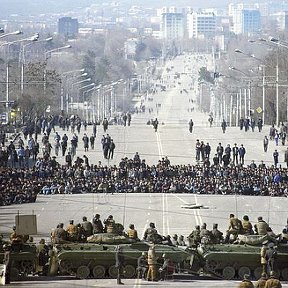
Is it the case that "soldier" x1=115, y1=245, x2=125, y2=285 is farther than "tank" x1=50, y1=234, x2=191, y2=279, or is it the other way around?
"tank" x1=50, y1=234, x2=191, y2=279

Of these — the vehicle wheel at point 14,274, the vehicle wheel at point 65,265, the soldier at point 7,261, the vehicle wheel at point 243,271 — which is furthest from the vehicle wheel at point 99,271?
the vehicle wheel at point 243,271

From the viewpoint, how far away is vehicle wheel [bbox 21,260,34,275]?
35062mm

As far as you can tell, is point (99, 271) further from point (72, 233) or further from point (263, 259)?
point (263, 259)

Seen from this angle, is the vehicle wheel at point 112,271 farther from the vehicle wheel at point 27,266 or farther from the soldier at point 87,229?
the soldier at point 87,229

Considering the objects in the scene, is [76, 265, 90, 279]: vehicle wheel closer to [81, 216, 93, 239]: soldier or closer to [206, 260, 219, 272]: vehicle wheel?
[81, 216, 93, 239]: soldier

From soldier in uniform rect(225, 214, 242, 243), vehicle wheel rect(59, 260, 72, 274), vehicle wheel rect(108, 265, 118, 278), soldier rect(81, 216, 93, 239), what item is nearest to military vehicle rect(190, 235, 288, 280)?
soldier in uniform rect(225, 214, 242, 243)

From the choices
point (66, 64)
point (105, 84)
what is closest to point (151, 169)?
point (105, 84)

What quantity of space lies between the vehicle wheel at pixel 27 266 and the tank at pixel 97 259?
2.08 feet

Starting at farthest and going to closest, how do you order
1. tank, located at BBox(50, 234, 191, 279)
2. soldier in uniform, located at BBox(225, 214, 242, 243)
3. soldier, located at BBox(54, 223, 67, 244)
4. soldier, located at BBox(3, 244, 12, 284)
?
soldier in uniform, located at BBox(225, 214, 242, 243), soldier, located at BBox(54, 223, 67, 244), tank, located at BBox(50, 234, 191, 279), soldier, located at BBox(3, 244, 12, 284)

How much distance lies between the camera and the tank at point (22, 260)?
34.9 metres

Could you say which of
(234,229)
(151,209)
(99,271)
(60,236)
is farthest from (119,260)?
(151,209)

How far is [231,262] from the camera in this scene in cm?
3572

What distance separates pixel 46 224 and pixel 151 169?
1391 cm

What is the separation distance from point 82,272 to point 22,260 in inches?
57.2
